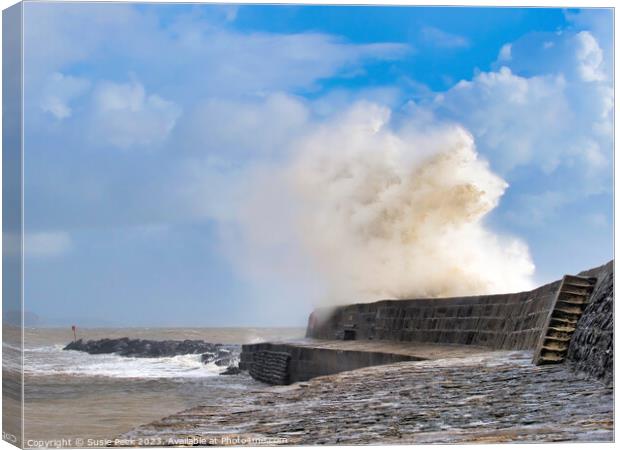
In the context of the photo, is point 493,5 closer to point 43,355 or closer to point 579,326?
point 579,326

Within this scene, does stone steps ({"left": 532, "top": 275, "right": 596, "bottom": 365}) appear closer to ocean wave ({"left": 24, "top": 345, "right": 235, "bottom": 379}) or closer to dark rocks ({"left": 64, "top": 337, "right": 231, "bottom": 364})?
ocean wave ({"left": 24, "top": 345, "right": 235, "bottom": 379})

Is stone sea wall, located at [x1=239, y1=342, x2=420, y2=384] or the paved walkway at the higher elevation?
the paved walkway

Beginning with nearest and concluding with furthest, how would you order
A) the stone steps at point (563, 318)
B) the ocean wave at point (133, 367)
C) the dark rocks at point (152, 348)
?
the stone steps at point (563, 318) → the ocean wave at point (133, 367) → the dark rocks at point (152, 348)

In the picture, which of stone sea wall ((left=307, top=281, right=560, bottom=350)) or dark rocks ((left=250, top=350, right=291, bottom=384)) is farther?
dark rocks ((left=250, top=350, right=291, bottom=384))

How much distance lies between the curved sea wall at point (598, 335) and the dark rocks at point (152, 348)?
15328 mm

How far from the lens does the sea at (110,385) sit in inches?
506

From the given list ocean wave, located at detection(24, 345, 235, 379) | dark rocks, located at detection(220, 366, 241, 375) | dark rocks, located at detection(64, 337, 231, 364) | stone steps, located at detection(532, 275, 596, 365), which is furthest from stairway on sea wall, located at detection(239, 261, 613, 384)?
dark rocks, located at detection(64, 337, 231, 364)

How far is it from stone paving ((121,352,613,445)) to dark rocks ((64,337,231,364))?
1553 centimetres

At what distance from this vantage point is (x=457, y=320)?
17812mm

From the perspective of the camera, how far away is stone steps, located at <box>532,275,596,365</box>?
1146cm

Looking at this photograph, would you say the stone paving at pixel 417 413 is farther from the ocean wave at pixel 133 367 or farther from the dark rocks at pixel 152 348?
the dark rocks at pixel 152 348

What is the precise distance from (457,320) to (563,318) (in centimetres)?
578

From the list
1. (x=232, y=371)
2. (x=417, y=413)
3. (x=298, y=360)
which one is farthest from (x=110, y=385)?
(x=417, y=413)

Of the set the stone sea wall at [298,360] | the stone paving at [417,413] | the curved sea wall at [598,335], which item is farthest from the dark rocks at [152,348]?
the stone paving at [417,413]
